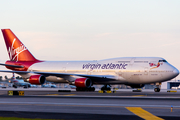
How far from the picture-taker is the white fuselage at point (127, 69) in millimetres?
47312

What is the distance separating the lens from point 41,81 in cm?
5031

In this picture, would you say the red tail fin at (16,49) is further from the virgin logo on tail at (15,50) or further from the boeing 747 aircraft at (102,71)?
the boeing 747 aircraft at (102,71)

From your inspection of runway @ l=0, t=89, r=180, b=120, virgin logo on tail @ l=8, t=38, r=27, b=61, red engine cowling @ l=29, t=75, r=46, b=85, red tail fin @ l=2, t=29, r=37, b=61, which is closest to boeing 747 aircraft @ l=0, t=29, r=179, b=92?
red engine cowling @ l=29, t=75, r=46, b=85

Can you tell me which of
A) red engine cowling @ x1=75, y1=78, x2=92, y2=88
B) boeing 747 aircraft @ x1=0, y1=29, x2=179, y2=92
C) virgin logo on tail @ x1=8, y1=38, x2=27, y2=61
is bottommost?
red engine cowling @ x1=75, y1=78, x2=92, y2=88

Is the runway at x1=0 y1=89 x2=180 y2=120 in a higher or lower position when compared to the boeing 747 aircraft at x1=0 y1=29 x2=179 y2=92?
lower

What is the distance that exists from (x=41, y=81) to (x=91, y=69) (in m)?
8.72

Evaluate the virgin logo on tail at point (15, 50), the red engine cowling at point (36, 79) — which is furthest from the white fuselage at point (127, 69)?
the virgin logo on tail at point (15, 50)

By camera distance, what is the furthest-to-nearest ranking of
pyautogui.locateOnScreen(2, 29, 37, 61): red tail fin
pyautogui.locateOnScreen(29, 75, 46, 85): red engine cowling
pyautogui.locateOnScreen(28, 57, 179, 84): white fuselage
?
pyautogui.locateOnScreen(2, 29, 37, 61): red tail fin
pyautogui.locateOnScreen(29, 75, 46, 85): red engine cowling
pyautogui.locateOnScreen(28, 57, 179, 84): white fuselage

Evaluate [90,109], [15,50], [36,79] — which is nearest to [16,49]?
[15,50]

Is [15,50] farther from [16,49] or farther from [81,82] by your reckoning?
[81,82]

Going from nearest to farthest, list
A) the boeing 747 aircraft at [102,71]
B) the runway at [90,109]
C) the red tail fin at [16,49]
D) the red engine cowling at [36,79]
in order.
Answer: the runway at [90,109] → the boeing 747 aircraft at [102,71] → the red engine cowling at [36,79] → the red tail fin at [16,49]

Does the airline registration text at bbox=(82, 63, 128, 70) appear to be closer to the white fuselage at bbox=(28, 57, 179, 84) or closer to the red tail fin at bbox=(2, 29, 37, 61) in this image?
the white fuselage at bbox=(28, 57, 179, 84)

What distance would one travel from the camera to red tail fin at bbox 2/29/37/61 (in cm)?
6016

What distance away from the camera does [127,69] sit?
4903cm
